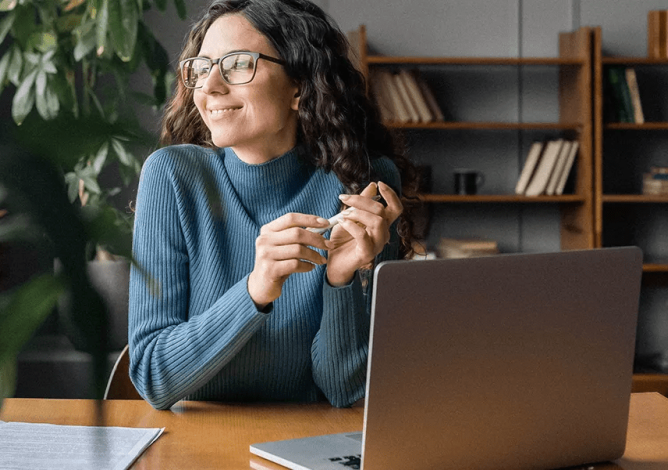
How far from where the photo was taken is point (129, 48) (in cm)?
31

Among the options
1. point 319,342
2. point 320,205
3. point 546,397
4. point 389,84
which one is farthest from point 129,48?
point 389,84

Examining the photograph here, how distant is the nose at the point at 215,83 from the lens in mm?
1366

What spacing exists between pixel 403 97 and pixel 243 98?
7.73 ft

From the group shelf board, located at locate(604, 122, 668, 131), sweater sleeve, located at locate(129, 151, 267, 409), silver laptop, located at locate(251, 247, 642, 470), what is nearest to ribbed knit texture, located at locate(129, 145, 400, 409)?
sweater sleeve, located at locate(129, 151, 267, 409)

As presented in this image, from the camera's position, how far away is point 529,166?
3.73 m

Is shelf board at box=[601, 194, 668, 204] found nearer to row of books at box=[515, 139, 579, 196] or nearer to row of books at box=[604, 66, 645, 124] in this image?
row of books at box=[515, 139, 579, 196]

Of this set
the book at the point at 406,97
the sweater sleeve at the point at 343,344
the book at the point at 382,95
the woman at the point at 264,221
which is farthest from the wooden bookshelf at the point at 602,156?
the sweater sleeve at the point at 343,344

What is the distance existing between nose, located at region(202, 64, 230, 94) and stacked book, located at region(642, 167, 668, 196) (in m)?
2.96

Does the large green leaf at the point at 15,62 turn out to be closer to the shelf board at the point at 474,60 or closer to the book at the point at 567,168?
the shelf board at the point at 474,60

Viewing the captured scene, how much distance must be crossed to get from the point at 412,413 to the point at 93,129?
581 millimetres

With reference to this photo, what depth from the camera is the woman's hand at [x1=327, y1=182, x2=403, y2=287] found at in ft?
3.77

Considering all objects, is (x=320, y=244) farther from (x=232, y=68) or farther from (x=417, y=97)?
(x=417, y=97)

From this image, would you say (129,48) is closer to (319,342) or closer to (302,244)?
(302,244)

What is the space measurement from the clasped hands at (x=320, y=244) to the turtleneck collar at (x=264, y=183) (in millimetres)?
255
